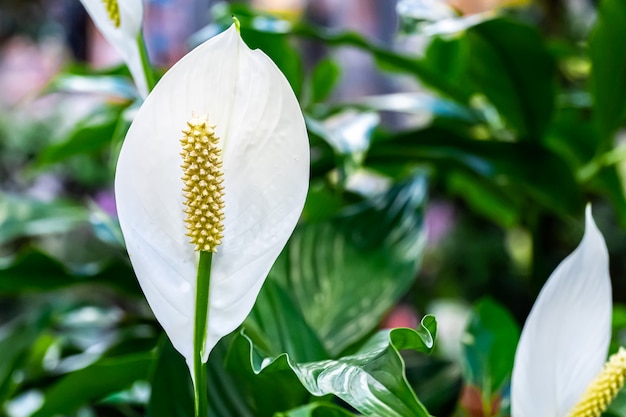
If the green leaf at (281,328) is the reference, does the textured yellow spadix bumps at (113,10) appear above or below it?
above

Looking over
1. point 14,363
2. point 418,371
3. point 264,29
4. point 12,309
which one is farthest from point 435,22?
point 12,309

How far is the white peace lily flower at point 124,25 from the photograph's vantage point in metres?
0.27

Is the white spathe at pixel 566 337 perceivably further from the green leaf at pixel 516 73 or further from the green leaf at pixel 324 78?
the green leaf at pixel 324 78

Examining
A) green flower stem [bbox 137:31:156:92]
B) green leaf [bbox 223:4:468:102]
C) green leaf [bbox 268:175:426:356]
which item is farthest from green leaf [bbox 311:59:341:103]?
green flower stem [bbox 137:31:156:92]

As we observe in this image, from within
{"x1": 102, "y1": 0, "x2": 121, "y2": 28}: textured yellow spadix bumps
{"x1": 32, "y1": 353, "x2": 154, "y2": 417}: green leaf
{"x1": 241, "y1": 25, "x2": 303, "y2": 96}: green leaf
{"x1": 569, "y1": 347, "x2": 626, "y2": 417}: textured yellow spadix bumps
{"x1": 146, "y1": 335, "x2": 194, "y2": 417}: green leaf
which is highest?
{"x1": 102, "y1": 0, "x2": 121, "y2": 28}: textured yellow spadix bumps

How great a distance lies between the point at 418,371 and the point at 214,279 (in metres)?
0.22

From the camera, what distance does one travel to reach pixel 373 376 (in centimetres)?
20

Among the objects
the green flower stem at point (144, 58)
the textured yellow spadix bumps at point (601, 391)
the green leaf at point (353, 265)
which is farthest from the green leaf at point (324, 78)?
the textured yellow spadix bumps at point (601, 391)

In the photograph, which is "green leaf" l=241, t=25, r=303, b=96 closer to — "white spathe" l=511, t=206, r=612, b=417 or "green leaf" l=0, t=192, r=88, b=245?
"green leaf" l=0, t=192, r=88, b=245

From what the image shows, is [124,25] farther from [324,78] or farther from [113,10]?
[324,78]

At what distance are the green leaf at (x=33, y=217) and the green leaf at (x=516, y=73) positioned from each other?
0.96 feet

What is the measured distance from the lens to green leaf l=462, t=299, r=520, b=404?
39cm

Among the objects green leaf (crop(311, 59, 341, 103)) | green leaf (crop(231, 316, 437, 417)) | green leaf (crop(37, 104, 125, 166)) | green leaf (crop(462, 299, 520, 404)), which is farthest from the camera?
green leaf (crop(311, 59, 341, 103))

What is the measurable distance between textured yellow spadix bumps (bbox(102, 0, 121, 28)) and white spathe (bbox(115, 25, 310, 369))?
84 millimetres
